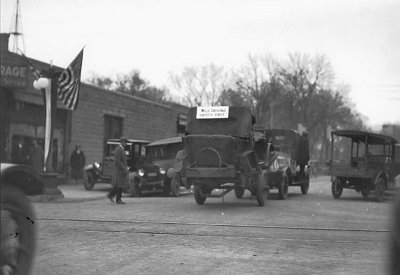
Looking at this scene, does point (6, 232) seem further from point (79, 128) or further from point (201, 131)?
point (79, 128)

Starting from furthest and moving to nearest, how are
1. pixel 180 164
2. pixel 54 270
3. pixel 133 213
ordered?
pixel 180 164, pixel 133 213, pixel 54 270

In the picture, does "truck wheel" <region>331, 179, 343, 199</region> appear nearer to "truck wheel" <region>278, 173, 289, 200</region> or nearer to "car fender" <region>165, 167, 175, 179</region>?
"truck wheel" <region>278, 173, 289, 200</region>

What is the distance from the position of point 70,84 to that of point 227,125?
216 inches

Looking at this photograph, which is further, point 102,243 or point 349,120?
point 349,120

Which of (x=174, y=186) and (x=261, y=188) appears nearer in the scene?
(x=261, y=188)

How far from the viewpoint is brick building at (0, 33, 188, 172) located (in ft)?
60.7

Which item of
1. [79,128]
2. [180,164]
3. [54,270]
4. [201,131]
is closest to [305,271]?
[54,270]

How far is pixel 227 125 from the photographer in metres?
14.7

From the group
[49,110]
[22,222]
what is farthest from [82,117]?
[22,222]

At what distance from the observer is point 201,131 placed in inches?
587

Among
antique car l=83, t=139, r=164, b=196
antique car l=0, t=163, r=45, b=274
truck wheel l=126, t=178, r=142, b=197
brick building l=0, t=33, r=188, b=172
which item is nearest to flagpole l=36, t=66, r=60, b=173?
brick building l=0, t=33, r=188, b=172

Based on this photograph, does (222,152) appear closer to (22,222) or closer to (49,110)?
(49,110)

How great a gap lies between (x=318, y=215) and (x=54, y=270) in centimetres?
791

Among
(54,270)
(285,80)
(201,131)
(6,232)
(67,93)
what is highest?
(285,80)
